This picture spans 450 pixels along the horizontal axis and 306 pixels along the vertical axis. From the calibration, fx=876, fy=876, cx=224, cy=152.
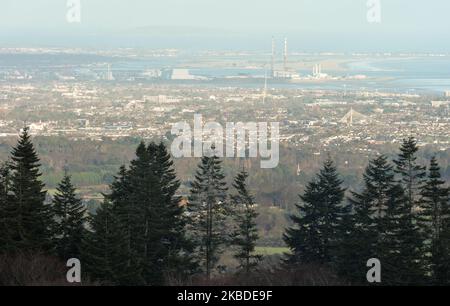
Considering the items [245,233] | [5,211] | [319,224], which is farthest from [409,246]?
[5,211]

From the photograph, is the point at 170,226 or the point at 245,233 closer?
the point at 170,226

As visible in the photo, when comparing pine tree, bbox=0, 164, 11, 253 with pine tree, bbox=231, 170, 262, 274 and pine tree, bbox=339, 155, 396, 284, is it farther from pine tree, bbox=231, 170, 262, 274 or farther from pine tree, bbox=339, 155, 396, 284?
pine tree, bbox=339, 155, 396, 284

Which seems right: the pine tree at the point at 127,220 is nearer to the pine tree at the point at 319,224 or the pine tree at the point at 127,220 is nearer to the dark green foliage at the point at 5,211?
the dark green foliage at the point at 5,211

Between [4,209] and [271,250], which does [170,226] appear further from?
[271,250]

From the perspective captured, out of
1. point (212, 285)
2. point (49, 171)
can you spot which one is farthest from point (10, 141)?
point (212, 285)

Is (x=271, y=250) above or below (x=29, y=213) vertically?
below

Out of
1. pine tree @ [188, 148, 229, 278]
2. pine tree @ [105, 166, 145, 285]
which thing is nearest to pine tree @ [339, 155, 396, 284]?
pine tree @ [188, 148, 229, 278]

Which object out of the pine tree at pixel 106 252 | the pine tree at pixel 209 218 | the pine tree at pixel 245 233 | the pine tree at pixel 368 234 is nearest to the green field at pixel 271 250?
the pine tree at pixel 245 233
